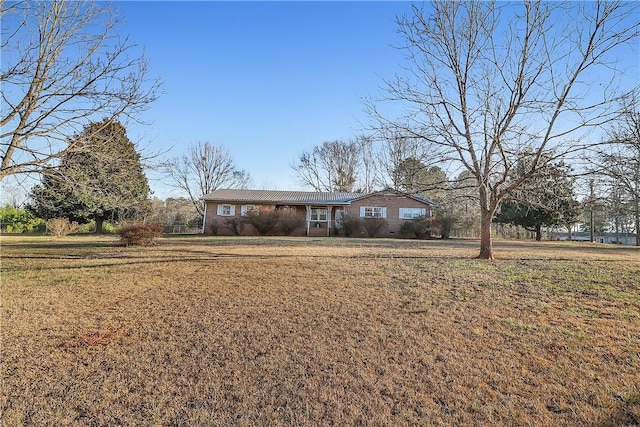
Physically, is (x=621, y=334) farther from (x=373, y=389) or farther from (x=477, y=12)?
(x=477, y=12)

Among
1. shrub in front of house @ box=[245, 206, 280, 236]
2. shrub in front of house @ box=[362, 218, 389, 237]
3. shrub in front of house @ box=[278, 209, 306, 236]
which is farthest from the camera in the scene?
shrub in front of house @ box=[362, 218, 389, 237]

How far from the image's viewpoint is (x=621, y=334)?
177 inches

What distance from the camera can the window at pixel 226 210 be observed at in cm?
2642

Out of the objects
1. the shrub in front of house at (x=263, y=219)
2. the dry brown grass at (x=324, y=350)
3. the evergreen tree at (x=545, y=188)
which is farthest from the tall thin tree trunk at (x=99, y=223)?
the evergreen tree at (x=545, y=188)

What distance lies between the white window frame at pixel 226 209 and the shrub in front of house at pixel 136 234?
1217 cm

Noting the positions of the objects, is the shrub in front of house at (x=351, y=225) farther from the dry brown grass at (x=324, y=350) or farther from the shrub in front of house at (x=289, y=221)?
the dry brown grass at (x=324, y=350)

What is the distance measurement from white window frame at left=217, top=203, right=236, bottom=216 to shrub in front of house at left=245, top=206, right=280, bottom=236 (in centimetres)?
242

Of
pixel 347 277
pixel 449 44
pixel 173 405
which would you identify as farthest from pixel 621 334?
→ pixel 449 44

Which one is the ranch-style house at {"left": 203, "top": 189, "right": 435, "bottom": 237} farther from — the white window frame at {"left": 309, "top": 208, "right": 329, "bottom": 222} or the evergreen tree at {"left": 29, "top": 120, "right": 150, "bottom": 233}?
the evergreen tree at {"left": 29, "top": 120, "right": 150, "bottom": 233}

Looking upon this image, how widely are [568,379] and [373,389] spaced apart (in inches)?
79.6

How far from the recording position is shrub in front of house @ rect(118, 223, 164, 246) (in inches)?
539

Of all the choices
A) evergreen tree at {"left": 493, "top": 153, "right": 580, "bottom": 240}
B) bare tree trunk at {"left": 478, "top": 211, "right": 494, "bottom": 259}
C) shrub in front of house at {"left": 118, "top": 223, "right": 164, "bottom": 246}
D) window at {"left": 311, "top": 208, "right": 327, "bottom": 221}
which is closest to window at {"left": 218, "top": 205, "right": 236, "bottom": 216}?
window at {"left": 311, "top": 208, "right": 327, "bottom": 221}

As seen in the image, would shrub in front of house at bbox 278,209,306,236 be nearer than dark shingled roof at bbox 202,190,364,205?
Yes

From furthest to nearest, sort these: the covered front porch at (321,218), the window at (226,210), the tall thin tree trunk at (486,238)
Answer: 1. the window at (226,210)
2. the covered front porch at (321,218)
3. the tall thin tree trunk at (486,238)
